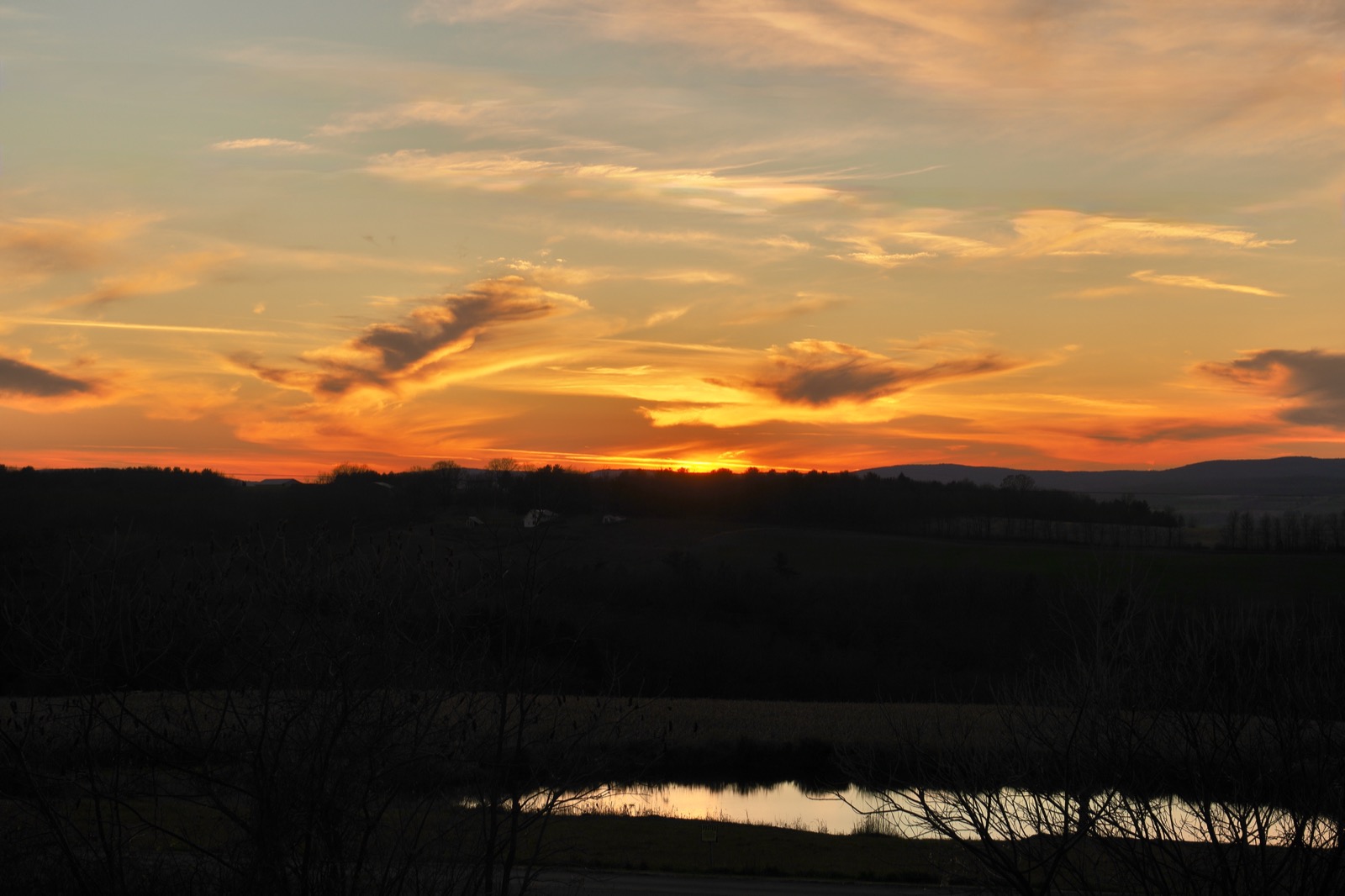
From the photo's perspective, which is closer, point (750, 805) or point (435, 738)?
point (435, 738)

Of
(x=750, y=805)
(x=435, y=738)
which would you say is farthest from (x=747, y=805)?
(x=435, y=738)

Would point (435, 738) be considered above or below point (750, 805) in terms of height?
above

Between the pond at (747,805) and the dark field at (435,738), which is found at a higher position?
the dark field at (435,738)

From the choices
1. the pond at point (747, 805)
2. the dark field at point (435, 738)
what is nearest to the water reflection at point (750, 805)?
the pond at point (747, 805)

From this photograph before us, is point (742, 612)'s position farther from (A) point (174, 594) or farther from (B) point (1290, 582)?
(A) point (174, 594)

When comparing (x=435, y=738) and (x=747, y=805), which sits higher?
(x=435, y=738)

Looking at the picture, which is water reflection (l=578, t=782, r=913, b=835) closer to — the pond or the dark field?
the pond

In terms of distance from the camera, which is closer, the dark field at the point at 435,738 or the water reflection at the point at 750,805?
the dark field at the point at 435,738

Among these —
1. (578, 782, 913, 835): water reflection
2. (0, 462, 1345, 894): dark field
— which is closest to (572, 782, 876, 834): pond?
(578, 782, 913, 835): water reflection

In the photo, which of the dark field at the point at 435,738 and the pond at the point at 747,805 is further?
the pond at the point at 747,805

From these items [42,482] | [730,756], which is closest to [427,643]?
[730,756]

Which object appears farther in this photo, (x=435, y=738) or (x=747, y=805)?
(x=747, y=805)

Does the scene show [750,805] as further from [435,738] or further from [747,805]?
[435,738]

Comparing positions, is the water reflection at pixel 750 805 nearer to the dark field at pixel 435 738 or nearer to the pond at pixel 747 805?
the pond at pixel 747 805
